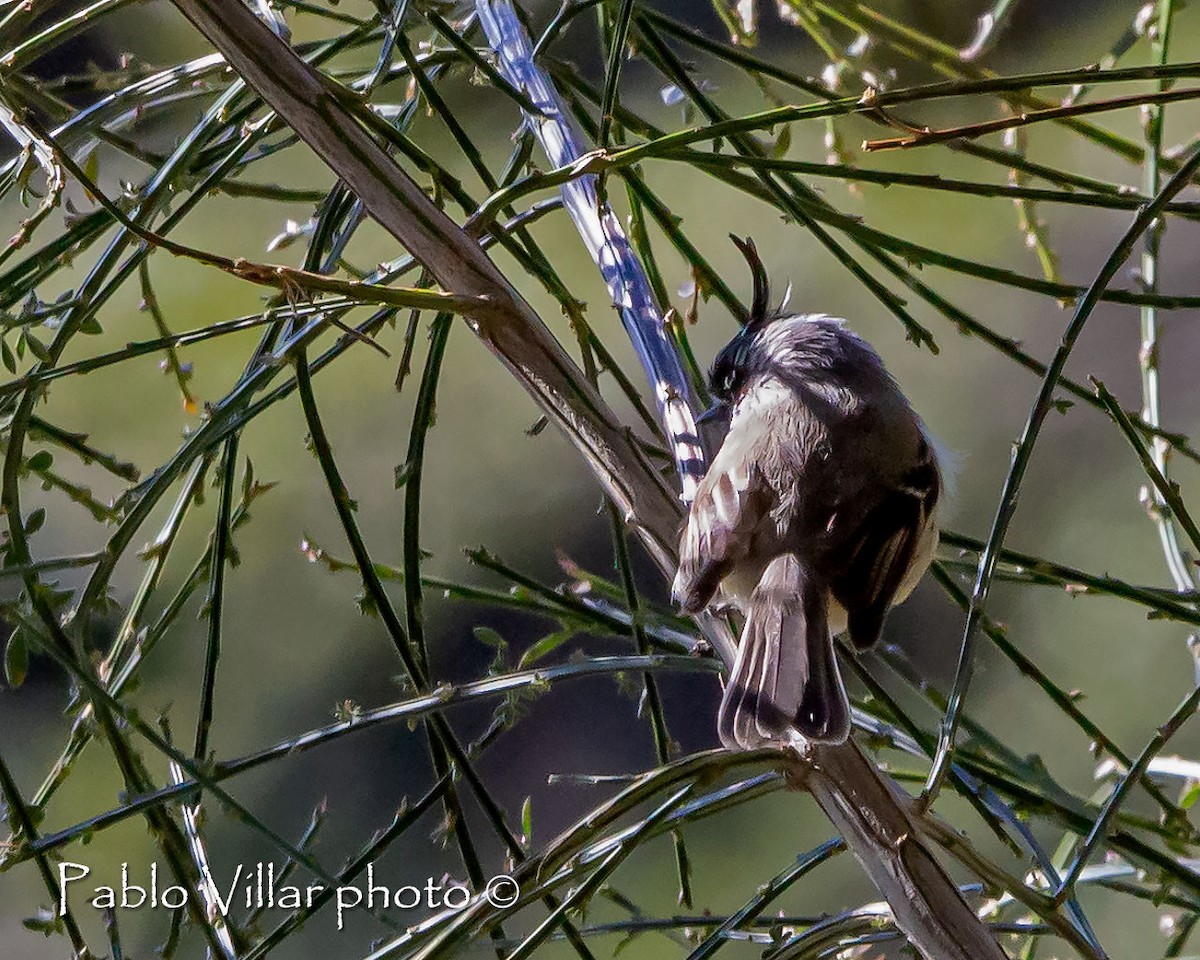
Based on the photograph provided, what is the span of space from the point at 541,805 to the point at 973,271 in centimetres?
348

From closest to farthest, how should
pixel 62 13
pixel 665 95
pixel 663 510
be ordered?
pixel 663 510
pixel 665 95
pixel 62 13

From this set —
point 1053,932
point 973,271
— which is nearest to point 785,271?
point 973,271

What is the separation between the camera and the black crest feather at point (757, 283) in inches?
66.9

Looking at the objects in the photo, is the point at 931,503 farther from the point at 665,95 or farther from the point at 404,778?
the point at 404,778

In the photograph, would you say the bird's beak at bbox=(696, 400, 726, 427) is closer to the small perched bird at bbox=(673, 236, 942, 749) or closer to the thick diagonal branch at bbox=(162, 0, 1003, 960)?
the small perched bird at bbox=(673, 236, 942, 749)

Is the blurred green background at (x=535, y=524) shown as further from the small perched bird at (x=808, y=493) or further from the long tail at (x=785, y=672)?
the long tail at (x=785, y=672)

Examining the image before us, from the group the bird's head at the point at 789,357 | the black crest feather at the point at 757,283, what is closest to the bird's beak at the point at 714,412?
the bird's head at the point at 789,357

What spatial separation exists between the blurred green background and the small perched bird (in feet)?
6.88

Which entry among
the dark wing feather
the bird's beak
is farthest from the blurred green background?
the dark wing feather

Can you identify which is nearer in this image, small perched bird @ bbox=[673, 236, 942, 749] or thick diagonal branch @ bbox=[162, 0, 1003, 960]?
thick diagonal branch @ bbox=[162, 0, 1003, 960]

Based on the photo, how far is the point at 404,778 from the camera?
15.0 ft

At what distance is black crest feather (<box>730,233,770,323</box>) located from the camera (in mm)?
1699

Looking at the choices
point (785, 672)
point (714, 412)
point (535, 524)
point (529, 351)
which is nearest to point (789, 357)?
point (714, 412)

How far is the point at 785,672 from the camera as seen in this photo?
1.55 meters
